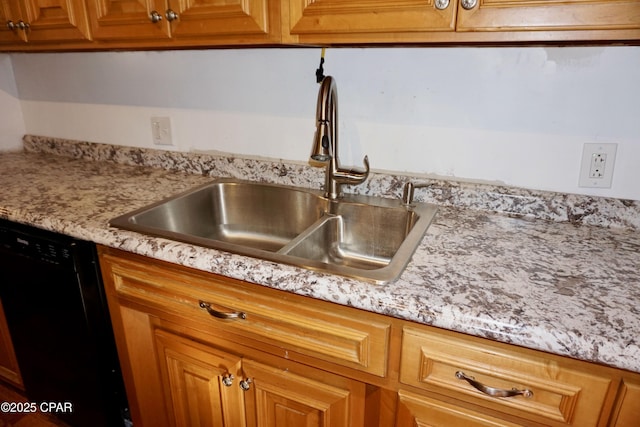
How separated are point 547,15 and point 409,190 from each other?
21.8 inches

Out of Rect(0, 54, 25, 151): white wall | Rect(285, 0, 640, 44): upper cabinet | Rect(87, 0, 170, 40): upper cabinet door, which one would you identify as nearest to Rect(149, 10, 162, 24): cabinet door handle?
Rect(87, 0, 170, 40): upper cabinet door

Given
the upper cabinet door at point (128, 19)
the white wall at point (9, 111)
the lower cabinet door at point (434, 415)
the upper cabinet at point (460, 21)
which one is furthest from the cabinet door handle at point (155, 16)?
the white wall at point (9, 111)

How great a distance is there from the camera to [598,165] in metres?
1.06

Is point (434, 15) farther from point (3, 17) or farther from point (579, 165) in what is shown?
point (3, 17)

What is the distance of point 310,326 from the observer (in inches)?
A: 33.0

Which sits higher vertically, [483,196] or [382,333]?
[483,196]

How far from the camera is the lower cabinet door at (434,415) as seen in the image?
75cm

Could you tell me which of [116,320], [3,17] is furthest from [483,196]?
[3,17]

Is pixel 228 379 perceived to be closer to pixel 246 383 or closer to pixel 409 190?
pixel 246 383

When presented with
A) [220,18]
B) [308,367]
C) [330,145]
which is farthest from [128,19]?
[308,367]

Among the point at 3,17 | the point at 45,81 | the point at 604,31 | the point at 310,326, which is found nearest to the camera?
the point at 604,31

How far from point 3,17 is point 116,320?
108 cm

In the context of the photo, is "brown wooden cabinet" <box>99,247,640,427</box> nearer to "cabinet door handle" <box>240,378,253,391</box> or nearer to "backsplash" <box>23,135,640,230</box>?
"cabinet door handle" <box>240,378,253,391</box>

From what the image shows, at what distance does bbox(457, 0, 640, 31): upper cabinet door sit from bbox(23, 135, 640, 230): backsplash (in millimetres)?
486
